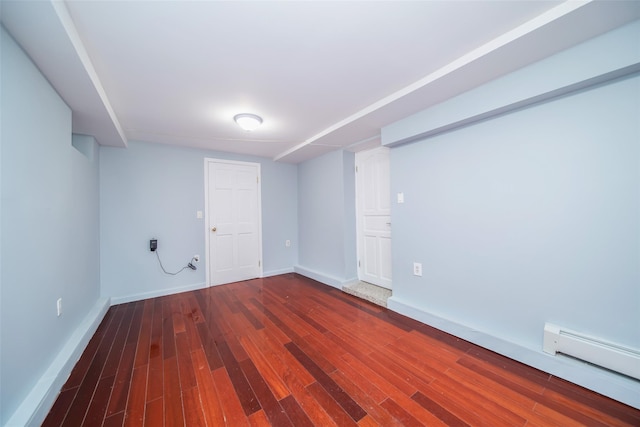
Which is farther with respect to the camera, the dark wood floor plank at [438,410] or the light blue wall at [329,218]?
the light blue wall at [329,218]

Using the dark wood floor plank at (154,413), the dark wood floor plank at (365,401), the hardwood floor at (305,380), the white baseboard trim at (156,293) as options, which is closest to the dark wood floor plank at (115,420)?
the hardwood floor at (305,380)

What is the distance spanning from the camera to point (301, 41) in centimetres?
149

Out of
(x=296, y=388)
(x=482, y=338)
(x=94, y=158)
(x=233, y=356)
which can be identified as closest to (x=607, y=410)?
(x=482, y=338)

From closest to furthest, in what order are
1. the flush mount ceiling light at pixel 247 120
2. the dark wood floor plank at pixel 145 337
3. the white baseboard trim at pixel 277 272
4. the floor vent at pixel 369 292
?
1. the dark wood floor plank at pixel 145 337
2. the flush mount ceiling light at pixel 247 120
3. the floor vent at pixel 369 292
4. the white baseboard trim at pixel 277 272

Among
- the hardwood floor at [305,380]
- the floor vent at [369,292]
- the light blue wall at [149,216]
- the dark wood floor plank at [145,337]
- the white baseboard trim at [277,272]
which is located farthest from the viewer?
the white baseboard trim at [277,272]

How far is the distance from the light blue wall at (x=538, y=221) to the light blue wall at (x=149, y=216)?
10.7 feet

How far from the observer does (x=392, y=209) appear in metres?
2.79

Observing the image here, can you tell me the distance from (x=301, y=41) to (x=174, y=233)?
323cm

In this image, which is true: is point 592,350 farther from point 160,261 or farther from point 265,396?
point 160,261

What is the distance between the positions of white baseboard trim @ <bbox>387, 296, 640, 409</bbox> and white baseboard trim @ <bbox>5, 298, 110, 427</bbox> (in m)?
2.92

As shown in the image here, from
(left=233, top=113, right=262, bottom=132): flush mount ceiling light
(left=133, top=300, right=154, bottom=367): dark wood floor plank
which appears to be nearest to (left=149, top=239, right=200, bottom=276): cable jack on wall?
(left=133, top=300, right=154, bottom=367): dark wood floor plank

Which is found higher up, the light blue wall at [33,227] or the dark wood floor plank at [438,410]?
the light blue wall at [33,227]

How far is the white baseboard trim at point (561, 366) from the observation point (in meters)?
1.37

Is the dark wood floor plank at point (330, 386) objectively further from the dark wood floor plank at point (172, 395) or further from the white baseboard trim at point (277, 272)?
the white baseboard trim at point (277, 272)
